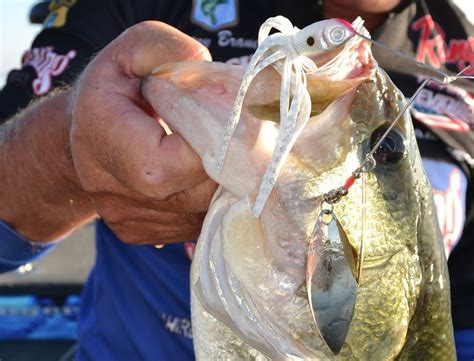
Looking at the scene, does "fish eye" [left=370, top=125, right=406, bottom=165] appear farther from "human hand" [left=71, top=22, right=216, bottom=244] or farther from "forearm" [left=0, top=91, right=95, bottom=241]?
"forearm" [left=0, top=91, right=95, bottom=241]

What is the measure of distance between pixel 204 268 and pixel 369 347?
0.31m

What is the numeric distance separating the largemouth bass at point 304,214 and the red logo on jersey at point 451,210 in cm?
80

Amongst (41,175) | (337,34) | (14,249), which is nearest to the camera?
(337,34)

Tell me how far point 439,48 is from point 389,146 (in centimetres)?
121

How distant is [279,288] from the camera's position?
1224 millimetres

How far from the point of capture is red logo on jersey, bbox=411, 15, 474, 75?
2.27 meters

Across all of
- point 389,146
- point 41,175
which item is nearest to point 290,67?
point 389,146

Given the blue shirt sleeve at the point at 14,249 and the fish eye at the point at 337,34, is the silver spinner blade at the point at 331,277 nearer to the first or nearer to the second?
the fish eye at the point at 337,34

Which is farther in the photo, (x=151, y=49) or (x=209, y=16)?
(x=209, y=16)

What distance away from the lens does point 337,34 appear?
1022mm

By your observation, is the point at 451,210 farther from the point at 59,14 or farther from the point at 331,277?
the point at 59,14

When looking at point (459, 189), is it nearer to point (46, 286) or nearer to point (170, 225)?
point (170, 225)

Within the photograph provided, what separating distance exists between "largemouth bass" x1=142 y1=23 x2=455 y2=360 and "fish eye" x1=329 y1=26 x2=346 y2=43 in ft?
0.17

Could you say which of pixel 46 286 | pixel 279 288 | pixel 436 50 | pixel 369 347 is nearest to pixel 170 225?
pixel 279 288
